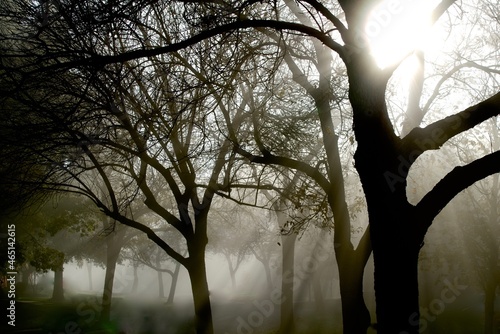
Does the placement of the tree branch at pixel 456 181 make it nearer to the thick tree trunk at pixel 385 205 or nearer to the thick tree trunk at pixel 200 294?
the thick tree trunk at pixel 385 205

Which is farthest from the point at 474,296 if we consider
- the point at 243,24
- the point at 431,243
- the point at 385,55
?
the point at 243,24

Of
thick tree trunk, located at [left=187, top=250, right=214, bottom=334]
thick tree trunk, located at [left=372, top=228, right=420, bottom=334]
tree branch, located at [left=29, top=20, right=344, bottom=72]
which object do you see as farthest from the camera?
thick tree trunk, located at [left=187, top=250, right=214, bottom=334]

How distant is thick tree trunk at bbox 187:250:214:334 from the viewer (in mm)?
10117

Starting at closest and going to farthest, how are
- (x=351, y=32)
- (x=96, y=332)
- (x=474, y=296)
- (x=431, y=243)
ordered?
(x=351, y=32) → (x=96, y=332) → (x=431, y=243) → (x=474, y=296)

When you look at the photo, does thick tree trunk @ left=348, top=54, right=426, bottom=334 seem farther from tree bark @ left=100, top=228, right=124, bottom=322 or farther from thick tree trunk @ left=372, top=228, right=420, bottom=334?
tree bark @ left=100, top=228, right=124, bottom=322

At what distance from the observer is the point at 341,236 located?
829 cm

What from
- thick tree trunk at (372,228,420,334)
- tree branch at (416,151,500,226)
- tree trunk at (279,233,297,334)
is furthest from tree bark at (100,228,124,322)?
tree branch at (416,151,500,226)

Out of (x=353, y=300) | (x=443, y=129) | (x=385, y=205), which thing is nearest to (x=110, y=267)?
(x=353, y=300)

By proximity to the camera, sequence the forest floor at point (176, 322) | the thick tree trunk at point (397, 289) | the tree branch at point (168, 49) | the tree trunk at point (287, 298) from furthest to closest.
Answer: the forest floor at point (176, 322) < the tree trunk at point (287, 298) < the tree branch at point (168, 49) < the thick tree trunk at point (397, 289)

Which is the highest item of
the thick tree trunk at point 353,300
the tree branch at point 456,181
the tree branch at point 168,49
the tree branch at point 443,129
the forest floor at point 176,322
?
the tree branch at point 168,49

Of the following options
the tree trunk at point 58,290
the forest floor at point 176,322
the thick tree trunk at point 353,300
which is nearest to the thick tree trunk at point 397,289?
the thick tree trunk at point 353,300

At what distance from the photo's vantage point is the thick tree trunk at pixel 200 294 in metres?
10.1

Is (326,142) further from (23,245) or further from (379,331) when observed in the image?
(23,245)

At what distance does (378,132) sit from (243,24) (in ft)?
6.71
